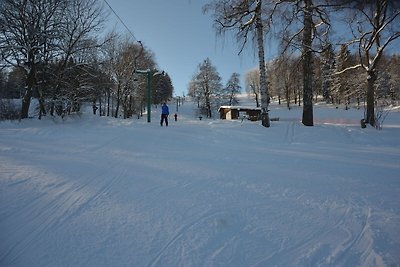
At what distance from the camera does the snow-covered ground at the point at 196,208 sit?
10.6 feet

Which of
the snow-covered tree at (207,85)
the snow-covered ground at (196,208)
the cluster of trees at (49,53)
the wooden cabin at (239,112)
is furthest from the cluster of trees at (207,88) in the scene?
the snow-covered ground at (196,208)

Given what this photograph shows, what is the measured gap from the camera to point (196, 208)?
174 inches

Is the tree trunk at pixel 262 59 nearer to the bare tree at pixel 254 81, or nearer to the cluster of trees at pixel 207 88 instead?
the cluster of trees at pixel 207 88

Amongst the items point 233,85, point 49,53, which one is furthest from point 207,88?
point 49,53

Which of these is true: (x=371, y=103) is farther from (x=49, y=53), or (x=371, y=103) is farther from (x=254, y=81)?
(x=254, y=81)

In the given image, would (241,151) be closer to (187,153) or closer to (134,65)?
(187,153)

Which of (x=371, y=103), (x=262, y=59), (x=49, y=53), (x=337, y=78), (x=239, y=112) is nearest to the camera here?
(x=262, y=59)

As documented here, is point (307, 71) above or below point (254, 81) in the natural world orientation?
below

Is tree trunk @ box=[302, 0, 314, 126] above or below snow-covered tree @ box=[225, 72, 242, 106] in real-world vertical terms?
below

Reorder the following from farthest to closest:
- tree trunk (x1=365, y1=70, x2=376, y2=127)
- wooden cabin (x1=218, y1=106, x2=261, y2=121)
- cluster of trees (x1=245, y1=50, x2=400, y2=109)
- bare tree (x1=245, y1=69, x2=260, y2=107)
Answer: bare tree (x1=245, y1=69, x2=260, y2=107) → wooden cabin (x1=218, y1=106, x2=261, y2=121) → cluster of trees (x1=245, y1=50, x2=400, y2=109) → tree trunk (x1=365, y1=70, x2=376, y2=127)

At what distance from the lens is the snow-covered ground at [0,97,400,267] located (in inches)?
128

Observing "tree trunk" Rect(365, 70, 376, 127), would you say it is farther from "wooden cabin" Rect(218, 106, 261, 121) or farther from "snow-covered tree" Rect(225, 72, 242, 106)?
"snow-covered tree" Rect(225, 72, 242, 106)

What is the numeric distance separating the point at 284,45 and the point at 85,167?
450 inches

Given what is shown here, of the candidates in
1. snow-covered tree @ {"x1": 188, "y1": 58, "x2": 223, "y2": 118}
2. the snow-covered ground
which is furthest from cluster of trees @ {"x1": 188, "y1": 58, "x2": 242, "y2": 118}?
the snow-covered ground
